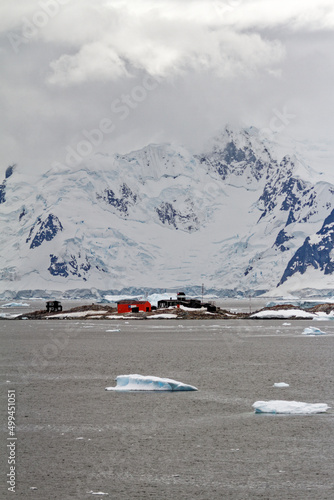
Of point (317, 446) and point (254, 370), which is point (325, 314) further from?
point (317, 446)

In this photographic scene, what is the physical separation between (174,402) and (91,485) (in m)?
12.0

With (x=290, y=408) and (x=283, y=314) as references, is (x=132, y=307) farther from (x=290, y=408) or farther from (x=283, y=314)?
(x=290, y=408)

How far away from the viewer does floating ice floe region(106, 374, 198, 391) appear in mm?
31484

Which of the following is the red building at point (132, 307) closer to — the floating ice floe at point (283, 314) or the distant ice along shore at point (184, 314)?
the distant ice along shore at point (184, 314)

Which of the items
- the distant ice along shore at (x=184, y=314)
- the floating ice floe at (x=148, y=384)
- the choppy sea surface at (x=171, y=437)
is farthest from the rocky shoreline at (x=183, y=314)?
the floating ice floe at (x=148, y=384)

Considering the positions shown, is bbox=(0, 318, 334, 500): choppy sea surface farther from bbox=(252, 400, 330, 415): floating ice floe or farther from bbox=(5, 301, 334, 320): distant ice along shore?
bbox=(5, 301, 334, 320): distant ice along shore

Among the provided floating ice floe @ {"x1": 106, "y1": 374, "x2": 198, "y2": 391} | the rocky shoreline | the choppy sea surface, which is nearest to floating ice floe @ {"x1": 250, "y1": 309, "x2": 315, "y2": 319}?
the rocky shoreline

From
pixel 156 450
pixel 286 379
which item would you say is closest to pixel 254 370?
pixel 286 379

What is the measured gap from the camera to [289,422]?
23.5m

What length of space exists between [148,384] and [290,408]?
27.3ft

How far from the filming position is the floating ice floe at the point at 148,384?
31.5 meters

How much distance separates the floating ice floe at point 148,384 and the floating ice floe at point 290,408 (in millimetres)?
6435

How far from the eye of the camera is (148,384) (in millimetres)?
32156

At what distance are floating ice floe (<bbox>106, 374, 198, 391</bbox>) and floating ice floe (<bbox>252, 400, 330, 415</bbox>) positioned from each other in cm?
643
